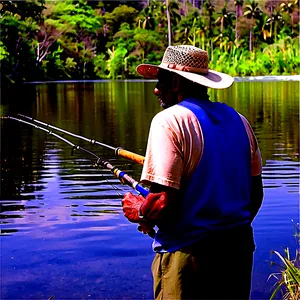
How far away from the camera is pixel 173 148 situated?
258 centimetres

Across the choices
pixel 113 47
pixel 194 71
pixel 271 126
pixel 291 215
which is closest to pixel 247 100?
pixel 271 126

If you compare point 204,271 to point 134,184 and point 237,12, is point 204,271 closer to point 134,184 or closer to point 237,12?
point 134,184

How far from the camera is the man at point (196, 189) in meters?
2.61

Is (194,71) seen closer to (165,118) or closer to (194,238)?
(165,118)

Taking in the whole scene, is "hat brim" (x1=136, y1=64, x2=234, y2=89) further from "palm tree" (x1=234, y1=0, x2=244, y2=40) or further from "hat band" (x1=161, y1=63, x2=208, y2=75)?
"palm tree" (x1=234, y1=0, x2=244, y2=40)

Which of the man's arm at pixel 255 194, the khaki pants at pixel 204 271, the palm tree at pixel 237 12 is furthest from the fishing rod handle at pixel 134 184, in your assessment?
the palm tree at pixel 237 12

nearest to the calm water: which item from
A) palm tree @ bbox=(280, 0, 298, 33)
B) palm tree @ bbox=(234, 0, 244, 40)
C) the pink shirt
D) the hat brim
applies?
the pink shirt

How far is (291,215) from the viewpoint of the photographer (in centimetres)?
752

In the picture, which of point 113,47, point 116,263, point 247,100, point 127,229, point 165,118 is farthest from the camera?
point 113,47

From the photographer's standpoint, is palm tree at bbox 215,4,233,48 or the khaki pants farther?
palm tree at bbox 215,4,233,48

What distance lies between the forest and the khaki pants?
52021 mm

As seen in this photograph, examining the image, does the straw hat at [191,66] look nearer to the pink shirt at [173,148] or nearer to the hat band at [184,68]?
the hat band at [184,68]

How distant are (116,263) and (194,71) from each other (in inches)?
136

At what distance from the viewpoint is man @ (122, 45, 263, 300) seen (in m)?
2.61
